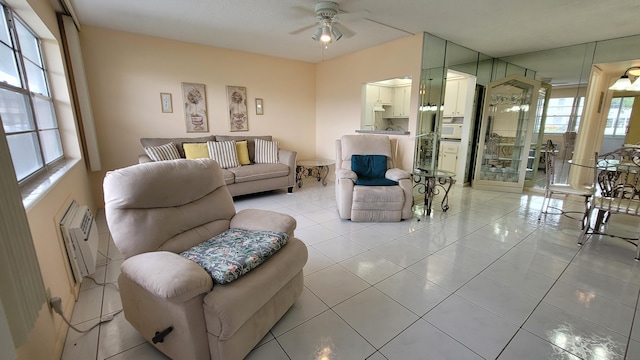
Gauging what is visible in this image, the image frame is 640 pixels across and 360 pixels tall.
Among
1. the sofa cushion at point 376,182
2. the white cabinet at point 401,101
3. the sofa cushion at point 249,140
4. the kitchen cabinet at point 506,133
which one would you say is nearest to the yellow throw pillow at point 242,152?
the sofa cushion at point 249,140

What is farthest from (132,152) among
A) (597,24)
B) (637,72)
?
(637,72)

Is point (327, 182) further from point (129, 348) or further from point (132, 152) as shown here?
point (129, 348)

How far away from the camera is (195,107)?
417cm

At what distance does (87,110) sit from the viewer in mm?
3270

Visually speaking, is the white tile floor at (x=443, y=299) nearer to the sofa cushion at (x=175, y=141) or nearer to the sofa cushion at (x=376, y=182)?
the sofa cushion at (x=376, y=182)

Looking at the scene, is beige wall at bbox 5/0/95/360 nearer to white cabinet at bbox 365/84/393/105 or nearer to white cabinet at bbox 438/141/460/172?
white cabinet at bbox 365/84/393/105

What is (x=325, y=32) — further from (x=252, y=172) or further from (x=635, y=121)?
(x=635, y=121)

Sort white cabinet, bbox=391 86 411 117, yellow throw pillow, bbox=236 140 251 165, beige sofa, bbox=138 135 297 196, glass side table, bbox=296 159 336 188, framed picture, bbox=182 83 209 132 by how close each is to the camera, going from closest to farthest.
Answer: beige sofa, bbox=138 135 297 196, framed picture, bbox=182 83 209 132, yellow throw pillow, bbox=236 140 251 165, glass side table, bbox=296 159 336 188, white cabinet, bbox=391 86 411 117

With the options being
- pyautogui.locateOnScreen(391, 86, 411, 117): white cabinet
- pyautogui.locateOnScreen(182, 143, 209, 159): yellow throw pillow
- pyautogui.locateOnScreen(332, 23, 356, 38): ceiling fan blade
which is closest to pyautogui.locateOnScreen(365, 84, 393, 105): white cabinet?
pyautogui.locateOnScreen(391, 86, 411, 117): white cabinet

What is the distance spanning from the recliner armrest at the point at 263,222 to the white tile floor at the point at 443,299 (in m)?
0.53

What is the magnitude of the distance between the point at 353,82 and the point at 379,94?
1.50 meters

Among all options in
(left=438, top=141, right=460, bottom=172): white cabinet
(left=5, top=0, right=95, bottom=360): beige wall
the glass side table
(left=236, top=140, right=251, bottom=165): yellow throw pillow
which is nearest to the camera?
(left=5, top=0, right=95, bottom=360): beige wall

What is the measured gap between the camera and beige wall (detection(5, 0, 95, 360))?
1.27 metres

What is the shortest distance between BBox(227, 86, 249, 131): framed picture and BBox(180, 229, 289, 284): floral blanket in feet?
10.5
